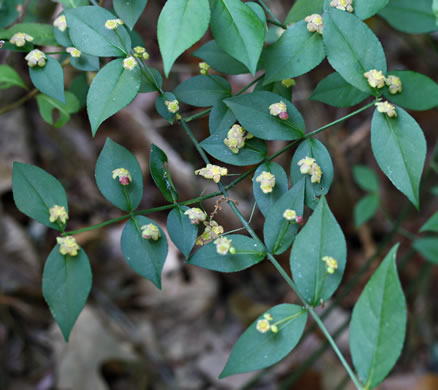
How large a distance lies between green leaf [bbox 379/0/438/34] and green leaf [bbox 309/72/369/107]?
0.45 metres

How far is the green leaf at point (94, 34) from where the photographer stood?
1.07 m

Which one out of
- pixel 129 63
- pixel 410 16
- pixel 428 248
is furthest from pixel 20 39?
pixel 428 248

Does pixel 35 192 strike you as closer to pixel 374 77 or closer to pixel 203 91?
pixel 203 91

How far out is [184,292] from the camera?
294 cm

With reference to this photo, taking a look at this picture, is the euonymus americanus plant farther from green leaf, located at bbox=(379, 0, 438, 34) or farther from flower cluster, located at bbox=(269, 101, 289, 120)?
green leaf, located at bbox=(379, 0, 438, 34)

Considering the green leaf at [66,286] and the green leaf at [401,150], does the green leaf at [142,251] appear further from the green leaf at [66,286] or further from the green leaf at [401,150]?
the green leaf at [401,150]

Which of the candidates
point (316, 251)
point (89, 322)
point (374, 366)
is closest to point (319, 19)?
point (316, 251)

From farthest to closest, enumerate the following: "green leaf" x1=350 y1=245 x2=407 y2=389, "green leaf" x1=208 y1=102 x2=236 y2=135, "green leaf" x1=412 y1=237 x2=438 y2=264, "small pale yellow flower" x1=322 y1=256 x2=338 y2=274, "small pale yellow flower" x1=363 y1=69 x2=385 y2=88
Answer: "green leaf" x1=412 y1=237 x2=438 y2=264
"green leaf" x1=208 y1=102 x2=236 y2=135
"small pale yellow flower" x1=363 y1=69 x2=385 y2=88
"small pale yellow flower" x1=322 y1=256 x2=338 y2=274
"green leaf" x1=350 y1=245 x2=407 y2=389

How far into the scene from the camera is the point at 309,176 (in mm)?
1067

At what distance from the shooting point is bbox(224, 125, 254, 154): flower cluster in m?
1.08

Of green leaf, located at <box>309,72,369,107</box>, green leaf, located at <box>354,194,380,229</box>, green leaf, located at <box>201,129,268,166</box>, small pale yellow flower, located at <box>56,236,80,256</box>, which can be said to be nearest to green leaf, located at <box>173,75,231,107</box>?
green leaf, located at <box>201,129,268,166</box>

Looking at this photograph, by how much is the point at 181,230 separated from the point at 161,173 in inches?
5.8

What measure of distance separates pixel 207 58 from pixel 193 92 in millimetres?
101

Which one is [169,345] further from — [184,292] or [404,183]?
[404,183]
